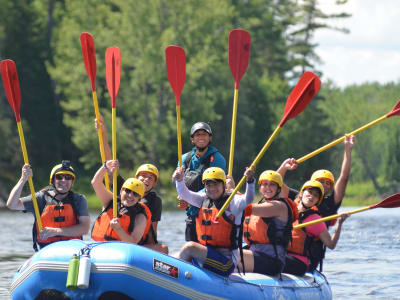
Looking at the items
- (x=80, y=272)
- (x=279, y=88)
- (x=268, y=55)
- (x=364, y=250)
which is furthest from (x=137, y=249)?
(x=268, y=55)

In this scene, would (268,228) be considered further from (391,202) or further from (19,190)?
(19,190)

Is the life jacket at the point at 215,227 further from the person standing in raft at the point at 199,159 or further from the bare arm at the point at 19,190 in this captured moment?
the bare arm at the point at 19,190

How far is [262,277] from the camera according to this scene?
8305mm

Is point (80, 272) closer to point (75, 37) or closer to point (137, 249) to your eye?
point (137, 249)

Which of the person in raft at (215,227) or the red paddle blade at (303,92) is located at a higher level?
the red paddle blade at (303,92)

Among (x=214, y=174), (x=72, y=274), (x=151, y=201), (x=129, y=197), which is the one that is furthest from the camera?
(x=151, y=201)

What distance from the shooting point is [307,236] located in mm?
8867

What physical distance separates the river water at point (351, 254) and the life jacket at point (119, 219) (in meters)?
2.51

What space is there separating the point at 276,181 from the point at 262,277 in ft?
3.20

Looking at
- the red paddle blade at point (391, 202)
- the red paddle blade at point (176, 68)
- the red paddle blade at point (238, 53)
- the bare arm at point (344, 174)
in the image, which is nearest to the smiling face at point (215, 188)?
the bare arm at point (344, 174)

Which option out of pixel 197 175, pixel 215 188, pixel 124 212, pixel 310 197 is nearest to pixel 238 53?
pixel 197 175

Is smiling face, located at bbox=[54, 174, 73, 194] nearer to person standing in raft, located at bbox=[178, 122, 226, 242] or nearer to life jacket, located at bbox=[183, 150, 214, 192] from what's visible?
person standing in raft, located at bbox=[178, 122, 226, 242]

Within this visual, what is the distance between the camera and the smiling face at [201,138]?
8781 mm

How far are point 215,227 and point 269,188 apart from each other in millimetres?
633
